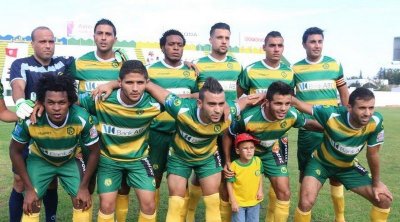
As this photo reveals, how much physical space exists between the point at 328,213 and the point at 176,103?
272 centimetres

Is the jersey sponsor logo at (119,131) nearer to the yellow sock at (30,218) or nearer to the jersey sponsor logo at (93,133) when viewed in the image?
the jersey sponsor logo at (93,133)

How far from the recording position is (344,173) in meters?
4.79

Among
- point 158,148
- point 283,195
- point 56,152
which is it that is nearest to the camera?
point 56,152

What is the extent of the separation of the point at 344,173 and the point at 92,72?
292 centimetres

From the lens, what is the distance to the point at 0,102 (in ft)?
14.0

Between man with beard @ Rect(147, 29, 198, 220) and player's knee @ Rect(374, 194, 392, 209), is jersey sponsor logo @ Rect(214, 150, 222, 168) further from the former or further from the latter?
player's knee @ Rect(374, 194, 392, 209)

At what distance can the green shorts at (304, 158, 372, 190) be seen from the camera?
4723 mm

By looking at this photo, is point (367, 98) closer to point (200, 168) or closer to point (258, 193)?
point (258, 193)

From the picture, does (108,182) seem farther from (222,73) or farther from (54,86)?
(222,73)

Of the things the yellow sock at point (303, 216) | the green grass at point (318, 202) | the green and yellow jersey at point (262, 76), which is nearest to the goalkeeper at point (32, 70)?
the green grass at point (318, 202)

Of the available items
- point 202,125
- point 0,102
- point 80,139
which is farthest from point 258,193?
point 0,102

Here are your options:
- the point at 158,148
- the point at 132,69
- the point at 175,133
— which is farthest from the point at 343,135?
the point at 132,69

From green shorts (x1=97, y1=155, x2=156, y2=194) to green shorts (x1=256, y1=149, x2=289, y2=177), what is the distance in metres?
1.27

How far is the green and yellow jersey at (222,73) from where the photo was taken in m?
5.19
